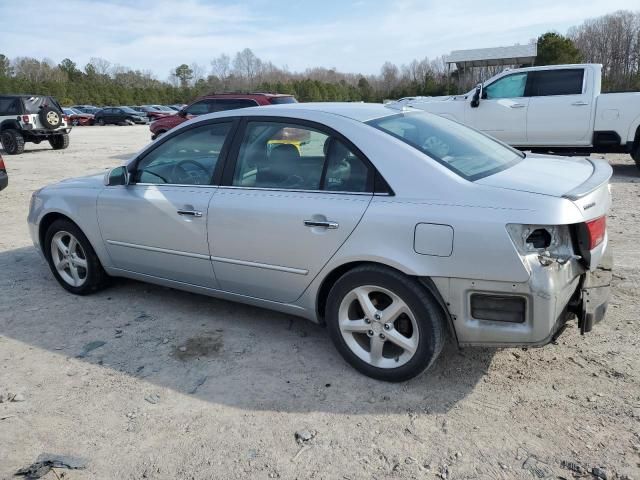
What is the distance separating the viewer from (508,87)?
34.2ft

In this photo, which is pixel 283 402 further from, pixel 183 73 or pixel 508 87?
pixel 183 73

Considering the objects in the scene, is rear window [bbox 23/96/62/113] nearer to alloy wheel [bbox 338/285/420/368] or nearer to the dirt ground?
the dirt ground

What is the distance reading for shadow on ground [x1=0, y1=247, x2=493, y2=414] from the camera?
9.98 ft

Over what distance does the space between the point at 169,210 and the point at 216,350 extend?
41.9 inches

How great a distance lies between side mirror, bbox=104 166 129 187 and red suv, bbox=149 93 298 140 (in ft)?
29.5

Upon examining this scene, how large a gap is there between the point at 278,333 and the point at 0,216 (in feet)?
20.3

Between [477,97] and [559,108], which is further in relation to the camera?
[477,97]

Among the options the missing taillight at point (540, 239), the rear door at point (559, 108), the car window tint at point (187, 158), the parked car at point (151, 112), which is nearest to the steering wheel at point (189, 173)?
the car window tint at point (187, 158)

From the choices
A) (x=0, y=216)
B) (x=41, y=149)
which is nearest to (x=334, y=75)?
(x=41, y=149)

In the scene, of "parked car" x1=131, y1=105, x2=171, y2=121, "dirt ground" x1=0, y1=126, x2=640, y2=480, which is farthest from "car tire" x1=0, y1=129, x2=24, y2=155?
"parked car" x1=131, y1=105, x2=171, y2=121

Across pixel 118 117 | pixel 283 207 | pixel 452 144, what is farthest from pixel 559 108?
pixel 118 117

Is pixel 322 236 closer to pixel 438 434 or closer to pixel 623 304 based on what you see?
pixel 438 434

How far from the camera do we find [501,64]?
37.8m

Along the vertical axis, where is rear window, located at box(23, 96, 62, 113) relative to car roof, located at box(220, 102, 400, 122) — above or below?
above
